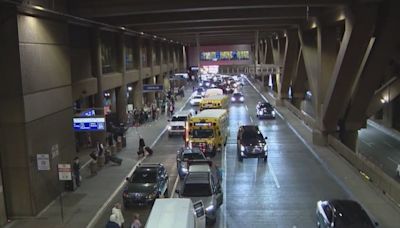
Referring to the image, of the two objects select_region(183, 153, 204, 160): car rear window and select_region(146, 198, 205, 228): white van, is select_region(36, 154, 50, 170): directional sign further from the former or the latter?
select_region(183, 153, 204, 160): car rear window

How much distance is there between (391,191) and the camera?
19.0 meters

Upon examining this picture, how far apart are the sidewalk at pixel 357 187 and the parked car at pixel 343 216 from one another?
7.00 ft

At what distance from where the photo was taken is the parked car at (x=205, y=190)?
55.3 ft

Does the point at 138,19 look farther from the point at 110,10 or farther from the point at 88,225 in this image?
the point at 88,225

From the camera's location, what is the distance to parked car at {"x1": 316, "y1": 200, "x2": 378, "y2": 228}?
1438 cm

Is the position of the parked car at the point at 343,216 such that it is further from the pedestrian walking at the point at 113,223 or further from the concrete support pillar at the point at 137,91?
the concrete support pillar at the point at 137,91

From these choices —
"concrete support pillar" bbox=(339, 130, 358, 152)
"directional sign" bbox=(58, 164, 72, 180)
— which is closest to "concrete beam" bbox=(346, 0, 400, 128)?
"concrete support pillar" bbox=(339, 130, 358, 152)

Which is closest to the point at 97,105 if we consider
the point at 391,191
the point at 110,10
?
the point at 110,10

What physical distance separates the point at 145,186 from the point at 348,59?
13.7 meters

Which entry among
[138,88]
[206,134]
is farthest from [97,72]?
[138,88]

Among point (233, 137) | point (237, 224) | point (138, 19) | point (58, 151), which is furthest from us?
point (233, 137)

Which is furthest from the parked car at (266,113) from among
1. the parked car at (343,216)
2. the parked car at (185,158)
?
the parked car at (343,216)

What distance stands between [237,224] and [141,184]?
16.0 feet

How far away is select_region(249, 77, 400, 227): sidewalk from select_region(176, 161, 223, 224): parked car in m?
5.86
